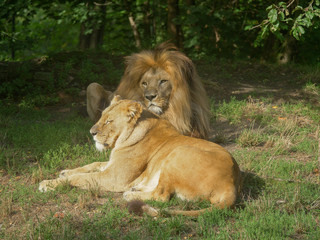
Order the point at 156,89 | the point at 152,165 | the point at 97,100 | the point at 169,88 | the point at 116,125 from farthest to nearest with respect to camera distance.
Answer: the point at 97,100 → the point at 169,88 → the point at 156,89 → the point at 116,125 → the point at 152,165

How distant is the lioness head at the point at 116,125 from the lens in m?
5.03

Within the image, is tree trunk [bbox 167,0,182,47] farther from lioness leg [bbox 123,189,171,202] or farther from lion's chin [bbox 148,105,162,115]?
lioness leg [bbox 123,189,171,202]

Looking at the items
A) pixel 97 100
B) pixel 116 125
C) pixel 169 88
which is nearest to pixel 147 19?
pixel 97 100

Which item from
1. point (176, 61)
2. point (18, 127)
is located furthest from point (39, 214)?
point (18, 127)

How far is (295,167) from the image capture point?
560 centimetres

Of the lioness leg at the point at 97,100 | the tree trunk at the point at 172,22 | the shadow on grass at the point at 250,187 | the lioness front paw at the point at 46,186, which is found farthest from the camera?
the tree trunk at the point at 172,22

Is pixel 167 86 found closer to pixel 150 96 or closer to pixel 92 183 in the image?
pixel 150 96

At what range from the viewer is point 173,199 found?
4430mm

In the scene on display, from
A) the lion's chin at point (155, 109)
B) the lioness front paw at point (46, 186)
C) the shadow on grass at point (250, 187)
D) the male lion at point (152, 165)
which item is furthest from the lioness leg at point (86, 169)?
the shadow on grass at point (250, 187)

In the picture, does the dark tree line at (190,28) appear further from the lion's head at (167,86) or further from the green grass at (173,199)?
the lion's head at (167,86)

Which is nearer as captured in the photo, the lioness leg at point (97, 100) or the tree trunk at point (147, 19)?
the lioness leg at point (97, 100)

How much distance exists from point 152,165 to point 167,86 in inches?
60.1

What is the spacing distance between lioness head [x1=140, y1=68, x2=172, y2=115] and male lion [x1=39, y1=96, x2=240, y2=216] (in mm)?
603

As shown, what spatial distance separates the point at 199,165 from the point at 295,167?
1851mm
